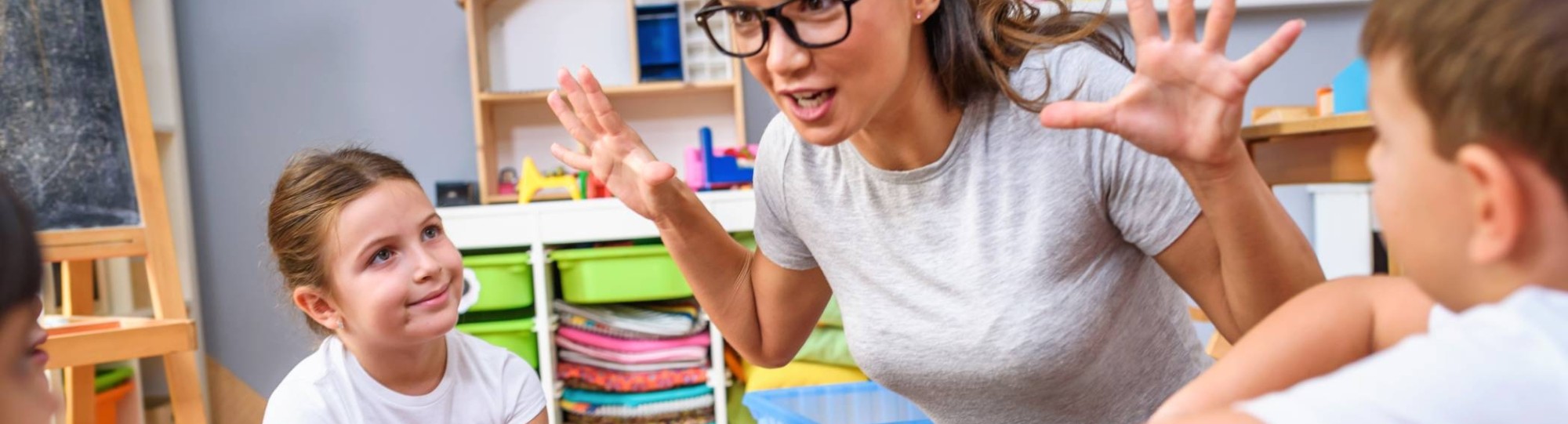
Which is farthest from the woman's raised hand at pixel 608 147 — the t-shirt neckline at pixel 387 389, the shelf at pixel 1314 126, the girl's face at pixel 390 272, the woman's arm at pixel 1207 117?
the shelf at pixel 1314 126

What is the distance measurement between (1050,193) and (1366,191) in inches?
68.8

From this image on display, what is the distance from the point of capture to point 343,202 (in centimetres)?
123

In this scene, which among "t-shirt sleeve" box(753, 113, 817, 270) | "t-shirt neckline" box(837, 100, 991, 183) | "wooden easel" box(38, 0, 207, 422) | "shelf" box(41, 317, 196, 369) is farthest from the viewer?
"wooden easel" box(38, 0, 207, 422)

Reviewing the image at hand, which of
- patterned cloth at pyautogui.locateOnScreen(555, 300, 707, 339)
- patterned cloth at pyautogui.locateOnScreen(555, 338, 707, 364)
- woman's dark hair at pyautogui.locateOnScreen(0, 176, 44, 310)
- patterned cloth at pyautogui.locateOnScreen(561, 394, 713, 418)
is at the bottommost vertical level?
patterned cloth at pyautogui.locateOnScreen(561, 394, 713, 418)

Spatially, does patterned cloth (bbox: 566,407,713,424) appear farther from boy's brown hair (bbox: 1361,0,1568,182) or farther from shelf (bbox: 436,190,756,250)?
boy's brown hair (bbox: 1361,0,1568,182)

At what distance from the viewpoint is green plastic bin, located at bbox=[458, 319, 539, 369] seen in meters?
2.32

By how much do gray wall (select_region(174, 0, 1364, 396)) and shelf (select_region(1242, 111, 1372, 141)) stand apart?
1.58 m

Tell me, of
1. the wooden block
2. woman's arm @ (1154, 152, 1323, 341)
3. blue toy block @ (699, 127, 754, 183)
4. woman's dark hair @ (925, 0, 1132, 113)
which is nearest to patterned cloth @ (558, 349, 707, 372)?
blue toy block @ (699, 127, 754, 183)

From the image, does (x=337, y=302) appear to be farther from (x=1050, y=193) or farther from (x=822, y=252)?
(x=1050, y=193)

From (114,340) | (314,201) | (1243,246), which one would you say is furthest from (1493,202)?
(114,340)

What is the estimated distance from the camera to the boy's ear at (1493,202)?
1.33ft

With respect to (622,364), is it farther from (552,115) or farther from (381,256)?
(381,256)

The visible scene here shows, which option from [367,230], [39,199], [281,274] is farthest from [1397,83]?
[39,199]

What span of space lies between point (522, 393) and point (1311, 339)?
3.06 ft
